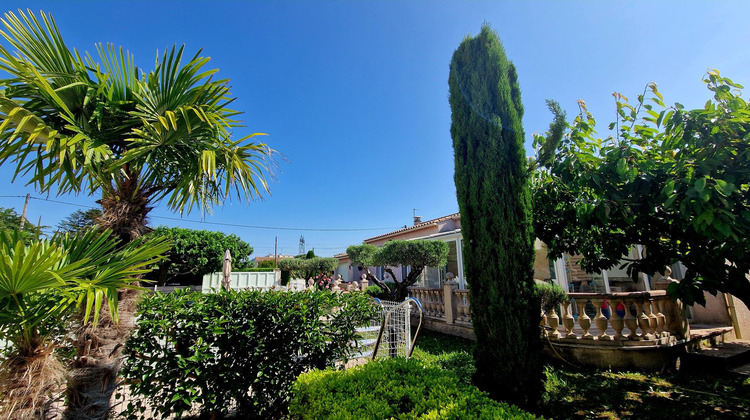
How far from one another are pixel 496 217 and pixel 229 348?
4082 millimetres

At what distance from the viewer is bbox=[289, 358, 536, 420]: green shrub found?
2020mm

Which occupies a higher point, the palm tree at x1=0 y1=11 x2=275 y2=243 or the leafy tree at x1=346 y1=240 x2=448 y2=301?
the palm tree at x1=0 y1=11 x2=275 y2=243

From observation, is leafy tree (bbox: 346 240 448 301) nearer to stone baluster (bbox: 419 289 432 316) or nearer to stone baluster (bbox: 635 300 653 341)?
stone baluster (bbox: 419 289 432 316)

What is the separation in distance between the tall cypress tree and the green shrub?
1775mm

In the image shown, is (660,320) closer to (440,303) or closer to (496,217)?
(496,217)

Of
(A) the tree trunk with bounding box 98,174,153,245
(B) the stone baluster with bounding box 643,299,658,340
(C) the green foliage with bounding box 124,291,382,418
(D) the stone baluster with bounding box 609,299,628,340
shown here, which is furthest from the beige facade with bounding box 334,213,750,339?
(A) the tree trunk with bounding box 98,174,153,245

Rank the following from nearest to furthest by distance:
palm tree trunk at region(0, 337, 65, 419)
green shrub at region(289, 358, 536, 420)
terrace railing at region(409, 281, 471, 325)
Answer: green shrub at region(289, 358, 536, 420), palm tree trunk at region(0, 337, 65, 419), terrace railing at region(409, 281, 471, 325)

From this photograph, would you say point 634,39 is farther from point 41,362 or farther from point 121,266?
point 41,362

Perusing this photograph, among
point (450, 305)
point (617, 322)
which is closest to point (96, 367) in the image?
point (450, 305)

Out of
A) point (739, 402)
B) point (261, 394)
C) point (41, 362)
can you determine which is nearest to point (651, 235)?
point (739, 402)

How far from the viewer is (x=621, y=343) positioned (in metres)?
5.77

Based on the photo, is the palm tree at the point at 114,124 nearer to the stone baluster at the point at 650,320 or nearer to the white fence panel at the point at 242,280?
the stone baluster at the point at 650,320

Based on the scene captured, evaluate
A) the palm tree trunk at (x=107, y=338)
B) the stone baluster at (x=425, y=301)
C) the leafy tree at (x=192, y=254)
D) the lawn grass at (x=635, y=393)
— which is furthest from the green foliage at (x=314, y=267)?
the palm tree trunk at (x=107, y=338)

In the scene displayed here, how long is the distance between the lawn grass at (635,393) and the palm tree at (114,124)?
14.9 ft
